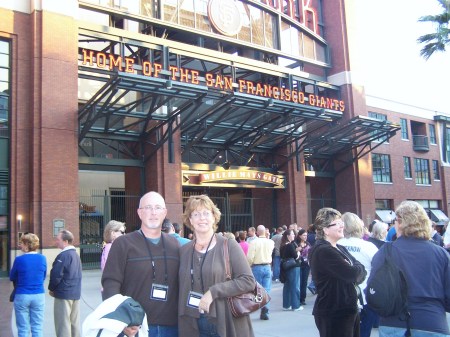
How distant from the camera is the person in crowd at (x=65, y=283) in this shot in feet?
22.6

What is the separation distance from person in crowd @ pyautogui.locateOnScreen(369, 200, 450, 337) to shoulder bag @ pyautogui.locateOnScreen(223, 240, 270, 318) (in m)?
0.96

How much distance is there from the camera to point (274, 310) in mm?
10742

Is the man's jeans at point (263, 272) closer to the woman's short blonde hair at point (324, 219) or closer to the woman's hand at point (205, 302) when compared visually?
the woman's short blonde hair at point (324, 219)

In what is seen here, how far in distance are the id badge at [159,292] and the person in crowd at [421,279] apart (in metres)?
1.69

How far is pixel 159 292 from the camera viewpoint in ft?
12.4

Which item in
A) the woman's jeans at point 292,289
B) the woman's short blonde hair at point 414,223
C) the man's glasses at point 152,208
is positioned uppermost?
the man's glasses at point 152,208

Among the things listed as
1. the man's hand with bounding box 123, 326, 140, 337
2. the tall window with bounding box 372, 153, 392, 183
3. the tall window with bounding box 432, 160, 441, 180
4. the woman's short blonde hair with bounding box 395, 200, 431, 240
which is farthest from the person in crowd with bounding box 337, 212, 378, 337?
the tall window with bounding box 432, 160, 441, 180

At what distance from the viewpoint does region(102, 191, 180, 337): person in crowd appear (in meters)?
3.72

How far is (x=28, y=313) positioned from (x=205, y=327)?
4.30 metres

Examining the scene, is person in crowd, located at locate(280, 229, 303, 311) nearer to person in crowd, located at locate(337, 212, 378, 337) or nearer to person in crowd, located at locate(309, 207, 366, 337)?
person in crowd, located at locate(337, 212, 378, 337)

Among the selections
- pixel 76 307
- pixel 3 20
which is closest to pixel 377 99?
pixel 3 20

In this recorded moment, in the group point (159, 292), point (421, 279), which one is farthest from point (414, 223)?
point (159, 292)

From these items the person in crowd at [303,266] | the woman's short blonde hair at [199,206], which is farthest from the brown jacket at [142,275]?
the person in crowd at [303,266]

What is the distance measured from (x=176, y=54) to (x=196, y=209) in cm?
1905
